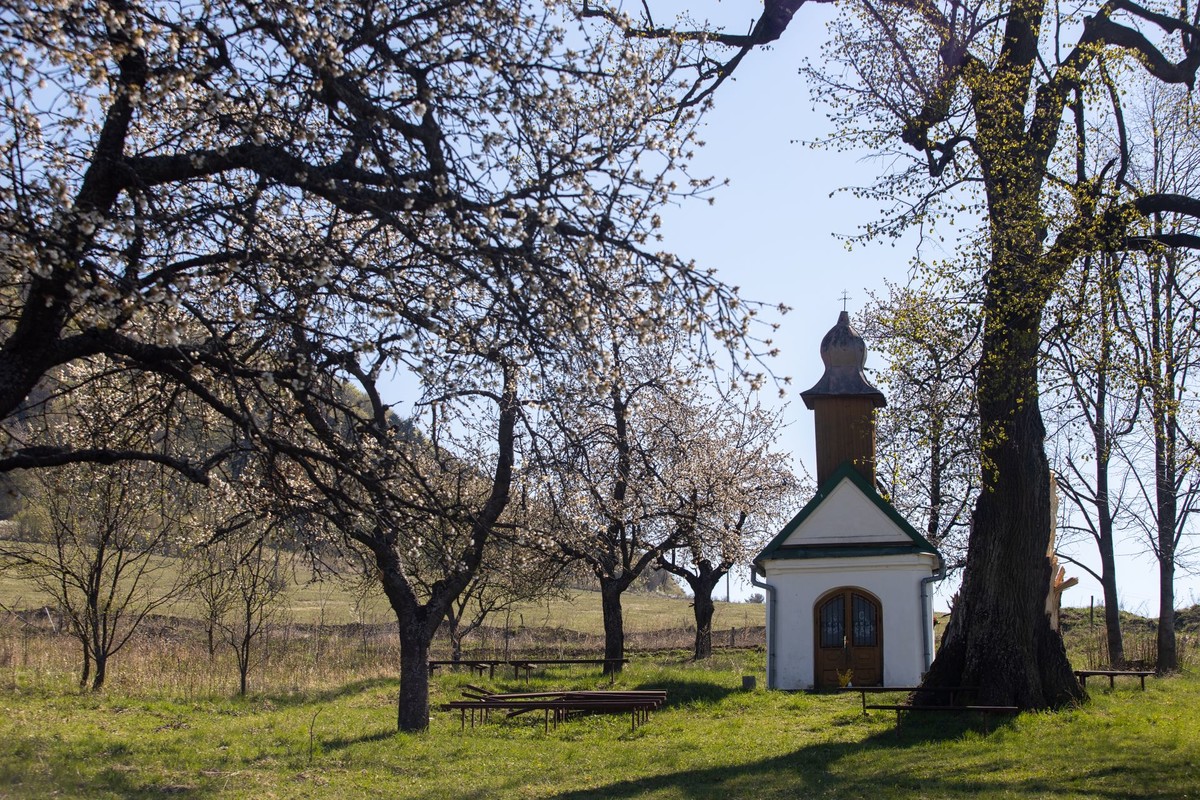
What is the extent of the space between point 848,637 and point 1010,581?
27.9ft

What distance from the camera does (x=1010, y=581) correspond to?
14367mm

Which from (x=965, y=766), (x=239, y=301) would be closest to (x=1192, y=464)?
(x=965, y=766)

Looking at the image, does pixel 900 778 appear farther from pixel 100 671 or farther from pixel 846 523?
pixel 100 671

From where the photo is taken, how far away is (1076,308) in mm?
12266

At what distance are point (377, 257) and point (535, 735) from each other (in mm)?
10540

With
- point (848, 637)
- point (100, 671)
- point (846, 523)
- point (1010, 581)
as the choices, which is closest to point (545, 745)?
point (1010, 581)

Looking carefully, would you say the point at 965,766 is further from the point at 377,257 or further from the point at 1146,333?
the point at 1146,333

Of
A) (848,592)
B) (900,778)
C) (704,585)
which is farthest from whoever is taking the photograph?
(704,585)

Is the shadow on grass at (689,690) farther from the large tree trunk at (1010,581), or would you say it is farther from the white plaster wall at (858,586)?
the large tree trunk at (1010,581)

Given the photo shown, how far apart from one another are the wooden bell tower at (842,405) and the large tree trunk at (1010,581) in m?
9.52

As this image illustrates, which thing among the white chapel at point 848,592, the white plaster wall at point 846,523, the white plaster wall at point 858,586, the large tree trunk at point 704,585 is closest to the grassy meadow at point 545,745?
the white plaster wall at point 858,586

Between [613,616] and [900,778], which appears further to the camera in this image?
[613,616]

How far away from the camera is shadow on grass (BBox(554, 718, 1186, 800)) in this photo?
10.1 m

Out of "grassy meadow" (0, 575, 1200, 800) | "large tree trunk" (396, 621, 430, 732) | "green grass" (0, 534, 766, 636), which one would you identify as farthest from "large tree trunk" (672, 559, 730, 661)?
"large tree trunk" (396, 621, 430, 732)
